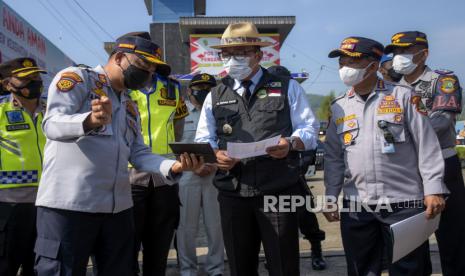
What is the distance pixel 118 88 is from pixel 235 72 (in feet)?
2.86

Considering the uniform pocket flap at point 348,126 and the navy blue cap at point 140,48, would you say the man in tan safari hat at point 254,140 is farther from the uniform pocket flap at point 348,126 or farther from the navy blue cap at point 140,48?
the navy blue cap at point 140,48

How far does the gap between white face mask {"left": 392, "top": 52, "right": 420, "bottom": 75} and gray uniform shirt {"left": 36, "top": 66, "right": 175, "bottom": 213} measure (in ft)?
8.06

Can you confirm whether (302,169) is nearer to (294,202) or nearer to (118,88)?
(294,202)

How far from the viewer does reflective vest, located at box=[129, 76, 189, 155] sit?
3510 millimetres

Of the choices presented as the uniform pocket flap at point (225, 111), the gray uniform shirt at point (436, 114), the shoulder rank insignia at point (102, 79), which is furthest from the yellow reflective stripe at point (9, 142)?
the gray uniform shirt at point (436, 114)

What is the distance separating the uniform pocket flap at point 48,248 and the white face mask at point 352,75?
2.17 m

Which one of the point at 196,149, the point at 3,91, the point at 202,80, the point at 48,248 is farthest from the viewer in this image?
the point at 202,80

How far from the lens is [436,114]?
3.36 m

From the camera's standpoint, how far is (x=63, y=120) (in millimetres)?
2102

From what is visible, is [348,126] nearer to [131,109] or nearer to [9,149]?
[131,109]

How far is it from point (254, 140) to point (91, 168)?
1.09m

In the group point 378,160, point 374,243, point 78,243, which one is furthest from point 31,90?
point 374,243

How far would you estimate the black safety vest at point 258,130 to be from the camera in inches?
112

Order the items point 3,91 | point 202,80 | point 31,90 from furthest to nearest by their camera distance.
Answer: point 202,80
point 3,91
point 31,90
